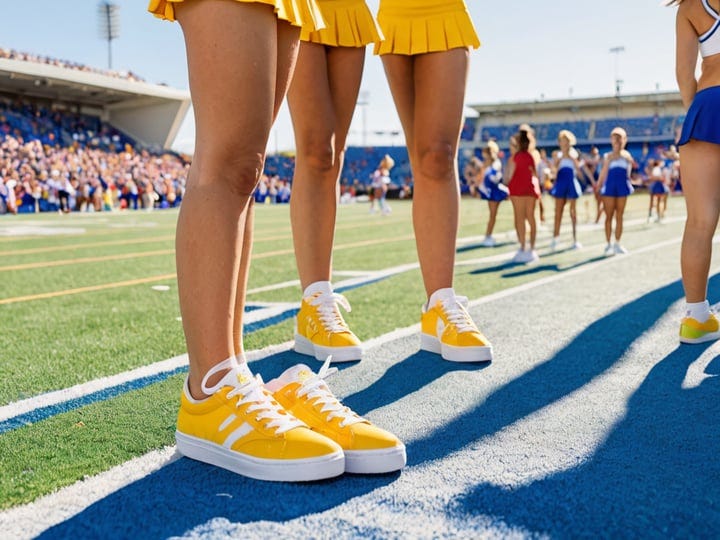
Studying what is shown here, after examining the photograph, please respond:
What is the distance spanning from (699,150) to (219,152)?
7.63 feet

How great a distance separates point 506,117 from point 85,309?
6242cm

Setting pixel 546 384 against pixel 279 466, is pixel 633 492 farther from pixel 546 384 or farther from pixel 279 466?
pixel 546 384

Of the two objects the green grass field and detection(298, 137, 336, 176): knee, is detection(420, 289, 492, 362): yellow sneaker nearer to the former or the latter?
the green grass field

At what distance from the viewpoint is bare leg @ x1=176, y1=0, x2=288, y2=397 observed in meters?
1.56

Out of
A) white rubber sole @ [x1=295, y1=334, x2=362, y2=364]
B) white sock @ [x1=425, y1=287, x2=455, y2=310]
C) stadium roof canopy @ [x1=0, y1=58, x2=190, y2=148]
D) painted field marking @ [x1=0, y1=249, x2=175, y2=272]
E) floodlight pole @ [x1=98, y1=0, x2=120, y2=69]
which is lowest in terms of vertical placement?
painted field marking @ [x1=0, y1=249, x2=175, y2=272]

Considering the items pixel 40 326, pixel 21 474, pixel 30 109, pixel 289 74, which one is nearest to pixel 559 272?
pixel 40 326

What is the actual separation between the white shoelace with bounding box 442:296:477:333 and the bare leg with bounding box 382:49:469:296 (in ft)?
0.33

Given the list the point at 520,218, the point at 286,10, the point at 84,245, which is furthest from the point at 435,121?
the point at 84,245

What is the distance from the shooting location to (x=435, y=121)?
2775 mm

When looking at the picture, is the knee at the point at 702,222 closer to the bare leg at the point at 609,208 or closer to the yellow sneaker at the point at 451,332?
the yellow sneaker at the point at 451,332

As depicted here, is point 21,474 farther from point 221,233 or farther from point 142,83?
point 142,83

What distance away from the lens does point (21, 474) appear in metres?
1.56

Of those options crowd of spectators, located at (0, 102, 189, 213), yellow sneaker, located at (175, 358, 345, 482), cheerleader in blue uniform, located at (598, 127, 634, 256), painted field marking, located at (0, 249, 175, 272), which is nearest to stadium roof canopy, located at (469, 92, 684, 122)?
crowd of spectators, located at (0, 102, 189, 213)

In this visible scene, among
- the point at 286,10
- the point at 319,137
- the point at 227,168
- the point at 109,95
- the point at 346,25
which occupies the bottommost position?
the point at 227,168
